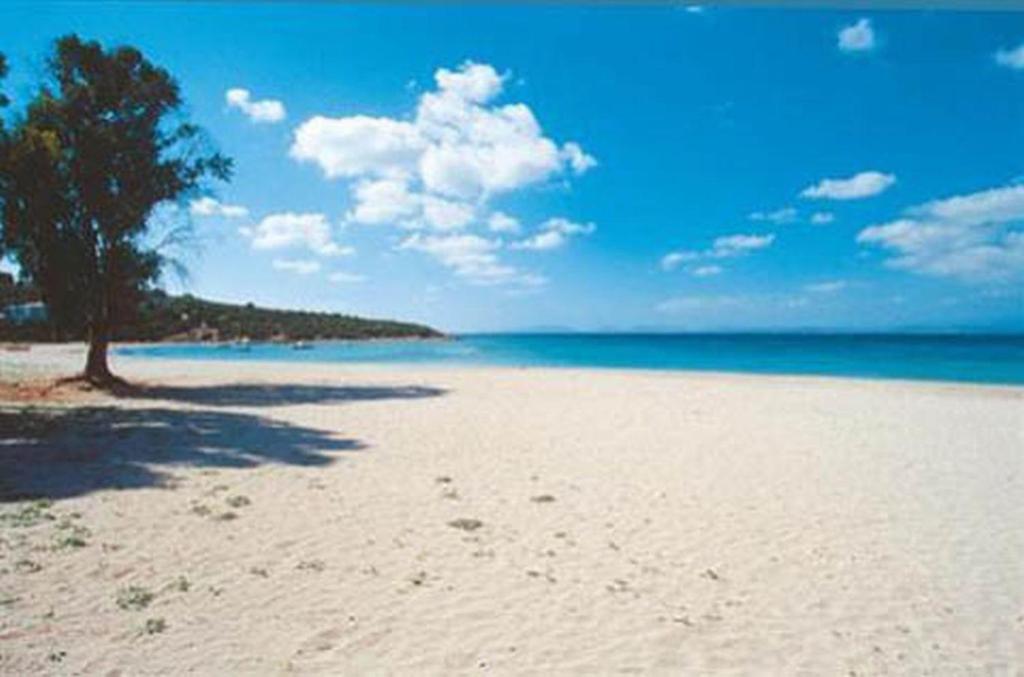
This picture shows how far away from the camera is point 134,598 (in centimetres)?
296

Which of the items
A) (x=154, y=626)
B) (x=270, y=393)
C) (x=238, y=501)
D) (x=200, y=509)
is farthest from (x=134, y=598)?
(x=270, y=393)

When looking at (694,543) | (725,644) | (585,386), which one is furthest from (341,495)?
(585,386)

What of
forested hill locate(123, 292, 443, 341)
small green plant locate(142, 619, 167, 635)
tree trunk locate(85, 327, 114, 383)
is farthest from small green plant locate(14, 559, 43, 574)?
forested hill locate(123, 292, 443, 341)

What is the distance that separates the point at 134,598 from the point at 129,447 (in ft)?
12.1

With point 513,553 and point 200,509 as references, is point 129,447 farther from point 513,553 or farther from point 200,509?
point 513,553

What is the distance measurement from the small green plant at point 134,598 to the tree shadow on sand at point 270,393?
22.7 feet

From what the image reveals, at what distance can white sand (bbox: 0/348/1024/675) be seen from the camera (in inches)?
105

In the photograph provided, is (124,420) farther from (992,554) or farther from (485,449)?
(992,554)

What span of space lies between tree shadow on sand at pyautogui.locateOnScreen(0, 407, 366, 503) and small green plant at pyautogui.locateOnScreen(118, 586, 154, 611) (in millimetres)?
1860

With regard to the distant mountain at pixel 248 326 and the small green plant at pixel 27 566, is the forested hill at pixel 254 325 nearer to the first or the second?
the distant mountain at pixel 248 326

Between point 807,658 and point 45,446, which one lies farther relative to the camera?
point 45,446

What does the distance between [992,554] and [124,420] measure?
25.5ft

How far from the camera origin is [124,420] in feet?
25.5

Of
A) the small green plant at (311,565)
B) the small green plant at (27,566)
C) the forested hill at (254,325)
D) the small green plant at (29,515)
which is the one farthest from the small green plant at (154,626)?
the forested hill at (254,325)
